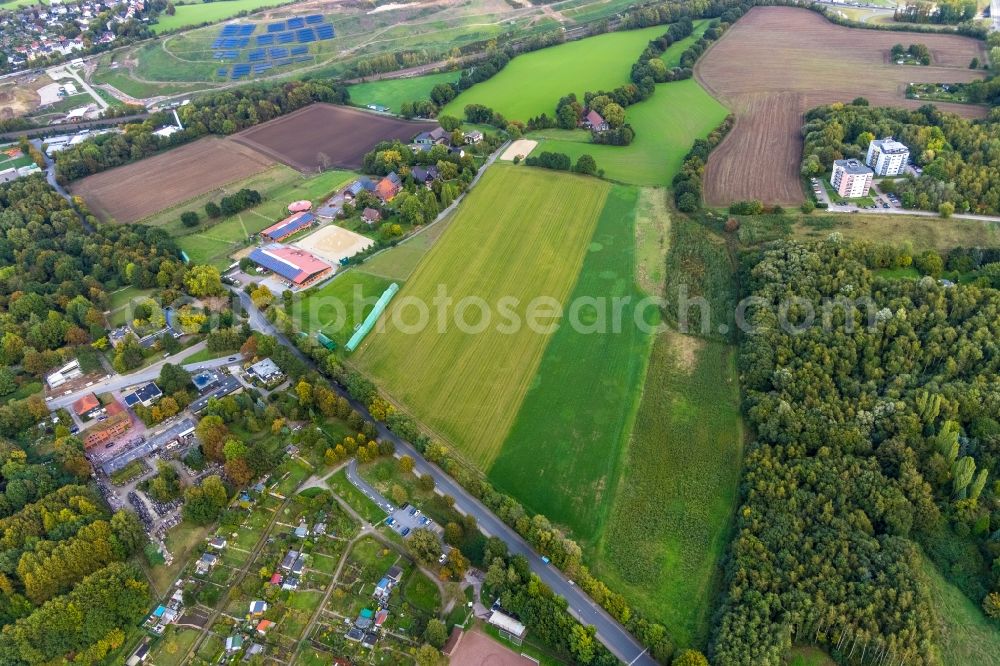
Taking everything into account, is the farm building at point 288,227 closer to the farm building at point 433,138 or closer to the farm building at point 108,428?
the farm building at point 433,138

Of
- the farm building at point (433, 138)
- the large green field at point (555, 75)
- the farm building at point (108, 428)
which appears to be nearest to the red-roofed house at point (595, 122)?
the large green field at point (555, 75)

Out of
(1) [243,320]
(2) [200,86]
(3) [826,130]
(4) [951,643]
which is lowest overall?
(4) [951,643]

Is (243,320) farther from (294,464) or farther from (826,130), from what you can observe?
(826,130)

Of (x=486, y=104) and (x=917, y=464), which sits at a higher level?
(x=486, y=104)

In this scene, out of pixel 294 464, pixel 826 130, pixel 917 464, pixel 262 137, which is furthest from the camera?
pixel 262 137

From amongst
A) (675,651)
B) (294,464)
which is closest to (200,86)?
(294,464)

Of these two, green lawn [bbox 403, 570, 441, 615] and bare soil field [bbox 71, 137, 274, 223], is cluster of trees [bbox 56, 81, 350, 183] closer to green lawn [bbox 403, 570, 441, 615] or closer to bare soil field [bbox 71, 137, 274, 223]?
bare soil field [bbox 71, 137, 274, 223]

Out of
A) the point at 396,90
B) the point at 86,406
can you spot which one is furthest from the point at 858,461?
the point at 396,90
